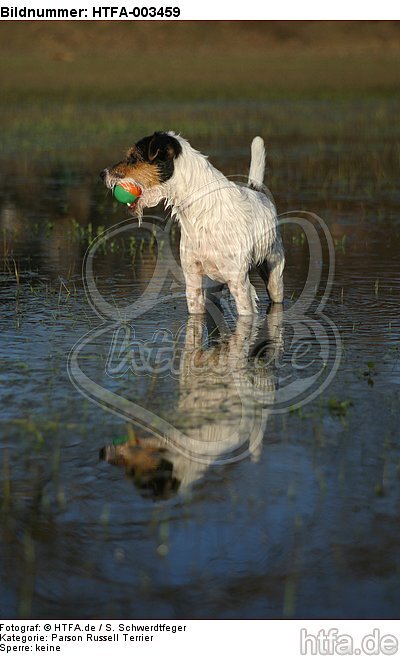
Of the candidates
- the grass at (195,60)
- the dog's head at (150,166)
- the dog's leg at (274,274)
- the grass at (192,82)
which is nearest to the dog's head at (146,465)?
the dog's head at (150,166)

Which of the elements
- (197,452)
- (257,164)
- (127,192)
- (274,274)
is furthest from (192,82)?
(197,452)

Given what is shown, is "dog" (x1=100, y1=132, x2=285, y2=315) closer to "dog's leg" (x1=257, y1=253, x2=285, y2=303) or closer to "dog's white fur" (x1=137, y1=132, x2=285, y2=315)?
"dog's white fur" (x1=137, y1=132, x2=285, y2=315)

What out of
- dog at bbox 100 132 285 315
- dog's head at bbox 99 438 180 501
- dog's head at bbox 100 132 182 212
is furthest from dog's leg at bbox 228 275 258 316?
dog's head at bbox 99 438 180 501

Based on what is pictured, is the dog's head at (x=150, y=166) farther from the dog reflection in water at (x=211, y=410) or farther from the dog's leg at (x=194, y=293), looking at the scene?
the dog reflection in water at (x=211, y=410)

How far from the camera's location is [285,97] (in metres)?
39.5

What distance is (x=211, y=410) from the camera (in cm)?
712

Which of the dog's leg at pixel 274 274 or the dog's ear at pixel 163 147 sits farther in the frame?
the dog's leg at pixel 274 274

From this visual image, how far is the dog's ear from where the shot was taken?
931 centimetres

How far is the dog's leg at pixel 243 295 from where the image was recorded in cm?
949

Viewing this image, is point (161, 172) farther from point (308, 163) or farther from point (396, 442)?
point (308, 163)

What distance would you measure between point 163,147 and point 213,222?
2.59ft

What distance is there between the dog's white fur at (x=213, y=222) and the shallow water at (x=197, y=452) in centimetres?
51
